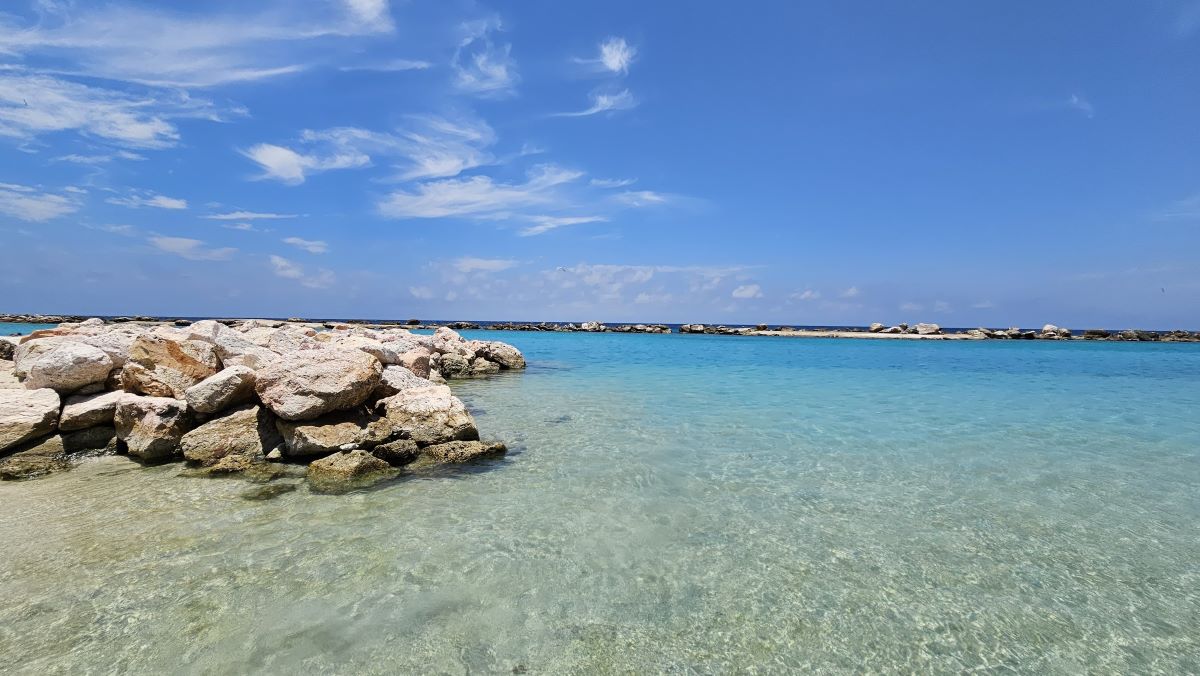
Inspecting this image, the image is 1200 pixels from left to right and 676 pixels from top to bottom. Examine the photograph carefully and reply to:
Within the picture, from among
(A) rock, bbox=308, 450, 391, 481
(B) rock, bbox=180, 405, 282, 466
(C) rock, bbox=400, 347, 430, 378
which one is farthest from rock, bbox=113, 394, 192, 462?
(C) rock, bbox=400, 347, 430, 378

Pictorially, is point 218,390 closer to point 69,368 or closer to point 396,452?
point 69,368

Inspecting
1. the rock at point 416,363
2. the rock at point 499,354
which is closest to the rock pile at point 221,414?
the rock at point 416,363

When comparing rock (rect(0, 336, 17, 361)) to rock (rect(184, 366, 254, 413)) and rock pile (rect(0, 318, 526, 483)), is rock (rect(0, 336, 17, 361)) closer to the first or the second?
rock pile (rect(0, 318, 526, 483))

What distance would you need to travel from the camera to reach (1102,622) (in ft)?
13.4

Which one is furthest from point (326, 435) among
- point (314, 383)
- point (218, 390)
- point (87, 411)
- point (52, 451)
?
point (52, 451)

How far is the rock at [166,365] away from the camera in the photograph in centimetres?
923

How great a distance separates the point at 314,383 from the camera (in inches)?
328

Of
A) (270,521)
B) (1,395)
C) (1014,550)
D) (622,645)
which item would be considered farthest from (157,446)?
(1014,550)

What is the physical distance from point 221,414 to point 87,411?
6.75 ft

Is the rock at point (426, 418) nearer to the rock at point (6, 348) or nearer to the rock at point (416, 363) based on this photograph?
the rock at point (416, 363)

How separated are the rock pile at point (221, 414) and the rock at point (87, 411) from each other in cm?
2

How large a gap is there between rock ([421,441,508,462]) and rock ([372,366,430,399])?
5.90 feet

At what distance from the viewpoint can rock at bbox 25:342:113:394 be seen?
8.72 m

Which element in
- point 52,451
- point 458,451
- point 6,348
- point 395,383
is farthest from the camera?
point 6,348
